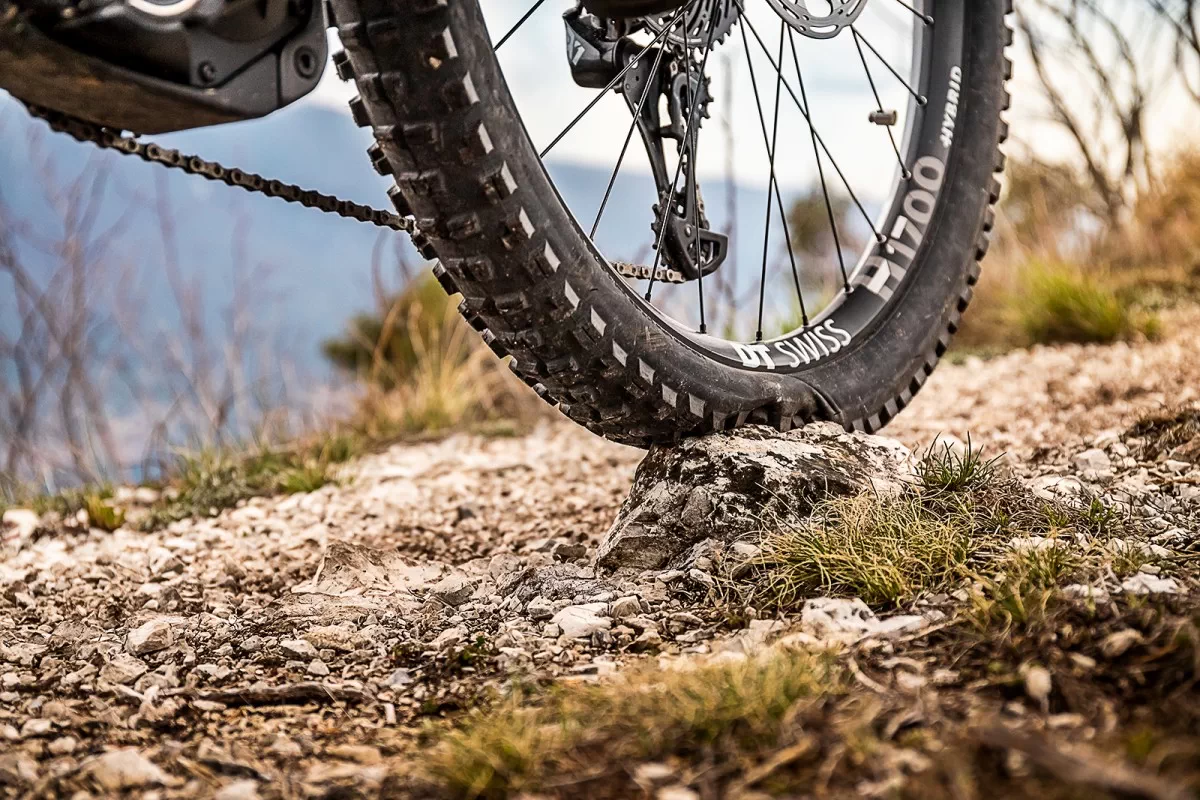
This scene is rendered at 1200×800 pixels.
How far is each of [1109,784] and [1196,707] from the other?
0.25 meters

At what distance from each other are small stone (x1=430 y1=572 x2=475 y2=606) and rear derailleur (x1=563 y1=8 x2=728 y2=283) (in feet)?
2.11

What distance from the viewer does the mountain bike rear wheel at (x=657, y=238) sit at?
143cm

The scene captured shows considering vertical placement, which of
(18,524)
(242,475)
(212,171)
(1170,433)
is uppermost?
(212,171)

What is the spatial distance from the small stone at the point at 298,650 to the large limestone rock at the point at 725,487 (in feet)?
1.63

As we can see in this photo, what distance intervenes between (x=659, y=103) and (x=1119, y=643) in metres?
1.32

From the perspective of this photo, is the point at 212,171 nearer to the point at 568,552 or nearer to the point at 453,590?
the point at 453,590

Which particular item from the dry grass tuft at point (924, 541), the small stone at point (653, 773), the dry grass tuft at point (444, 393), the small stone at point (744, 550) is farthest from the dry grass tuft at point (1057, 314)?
the small stone at point (653, 773)

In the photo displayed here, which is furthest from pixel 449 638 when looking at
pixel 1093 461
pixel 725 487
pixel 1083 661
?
pixel 1093 461

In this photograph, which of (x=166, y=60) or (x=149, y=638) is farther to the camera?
(x=149, y=638)

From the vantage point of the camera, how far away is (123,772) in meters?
1.07

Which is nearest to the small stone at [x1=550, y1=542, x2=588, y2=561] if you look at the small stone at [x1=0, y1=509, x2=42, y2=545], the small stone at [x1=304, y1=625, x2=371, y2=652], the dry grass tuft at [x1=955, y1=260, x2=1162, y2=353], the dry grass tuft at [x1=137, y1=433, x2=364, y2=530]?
the small stone at [x1=304, y1=625, x2=371, y2=652]

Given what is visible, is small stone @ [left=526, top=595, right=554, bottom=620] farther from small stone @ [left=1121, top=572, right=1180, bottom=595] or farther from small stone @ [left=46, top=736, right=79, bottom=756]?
small stone @ [left=1121, top=572, right=1180, bottom=595]

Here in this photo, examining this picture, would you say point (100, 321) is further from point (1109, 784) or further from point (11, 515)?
point (1109, 784)

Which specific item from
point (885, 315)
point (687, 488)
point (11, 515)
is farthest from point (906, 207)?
point (11, 515)
